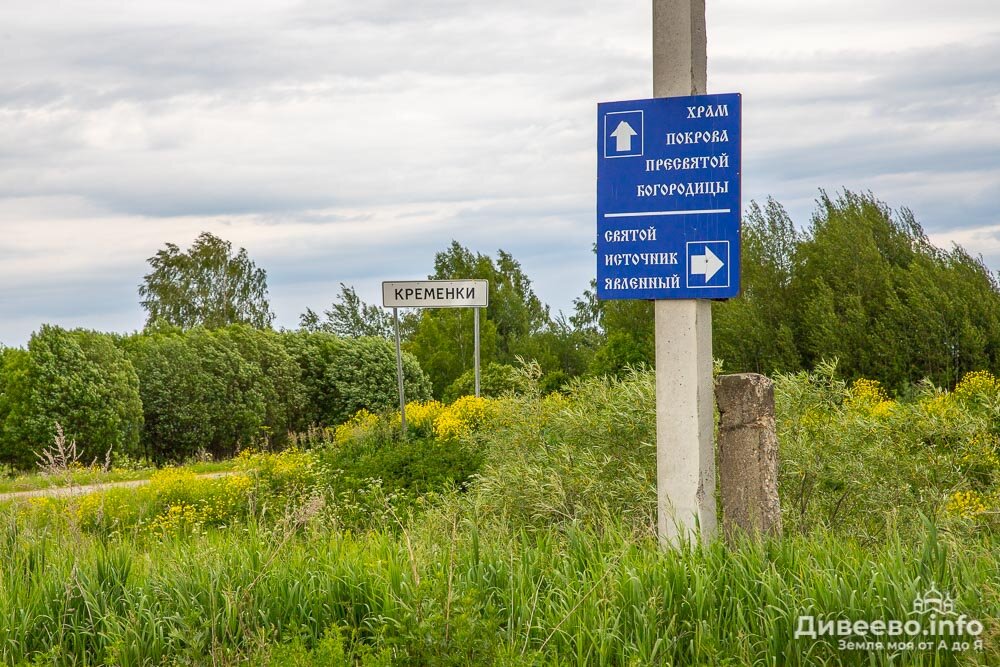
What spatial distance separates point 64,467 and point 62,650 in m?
0.92

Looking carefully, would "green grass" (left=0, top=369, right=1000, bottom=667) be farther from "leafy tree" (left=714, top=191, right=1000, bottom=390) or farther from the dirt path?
"leafy tree" (left=714, top=191, right=1000, bottom=390)

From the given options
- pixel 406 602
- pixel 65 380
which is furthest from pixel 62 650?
pixel 65 380

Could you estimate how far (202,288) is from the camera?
123 ft

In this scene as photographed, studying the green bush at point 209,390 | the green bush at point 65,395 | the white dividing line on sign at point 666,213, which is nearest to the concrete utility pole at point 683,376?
the white dividing line on sign at point 666,213

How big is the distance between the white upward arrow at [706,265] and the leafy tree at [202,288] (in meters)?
33.4

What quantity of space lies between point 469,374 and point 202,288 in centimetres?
1718

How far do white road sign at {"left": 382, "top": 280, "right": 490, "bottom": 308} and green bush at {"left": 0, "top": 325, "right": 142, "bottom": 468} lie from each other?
6823 millimetres

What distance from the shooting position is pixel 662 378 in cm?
530

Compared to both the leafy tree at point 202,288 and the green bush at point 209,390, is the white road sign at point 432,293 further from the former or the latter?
the leafy tree at point 202,288

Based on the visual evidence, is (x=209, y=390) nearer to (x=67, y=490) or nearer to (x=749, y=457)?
(x=67, y=490)

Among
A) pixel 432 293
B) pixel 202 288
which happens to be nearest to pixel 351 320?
pixel 202 288

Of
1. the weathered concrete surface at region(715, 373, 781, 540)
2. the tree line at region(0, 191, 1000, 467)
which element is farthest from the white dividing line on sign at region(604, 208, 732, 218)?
the tree line at region(0, 191, 1000, 467)

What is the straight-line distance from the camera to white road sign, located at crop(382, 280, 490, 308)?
1375 centimetres

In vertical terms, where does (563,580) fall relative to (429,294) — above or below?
below
